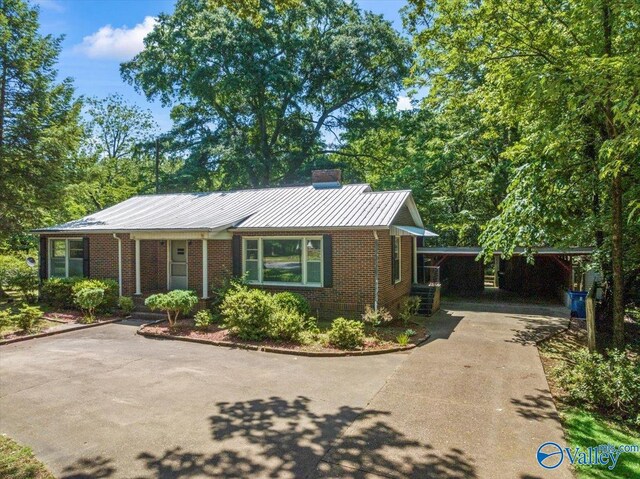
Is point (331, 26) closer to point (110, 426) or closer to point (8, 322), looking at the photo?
point (8, 322)

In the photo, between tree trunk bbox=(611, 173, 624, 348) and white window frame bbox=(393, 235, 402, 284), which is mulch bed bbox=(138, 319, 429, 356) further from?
tree trunk bbox=(611, 173, 624, 348)

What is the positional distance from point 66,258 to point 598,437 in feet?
57.5

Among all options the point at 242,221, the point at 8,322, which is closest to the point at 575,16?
the point at 242,221

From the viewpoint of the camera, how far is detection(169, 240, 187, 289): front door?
14.9 metres

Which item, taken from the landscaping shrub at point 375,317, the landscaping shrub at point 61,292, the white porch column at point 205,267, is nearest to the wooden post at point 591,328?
the landscaping shrub at point 375,317

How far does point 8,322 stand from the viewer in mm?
10578

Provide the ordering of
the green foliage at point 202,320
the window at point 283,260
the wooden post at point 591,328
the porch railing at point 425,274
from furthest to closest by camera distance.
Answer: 1. the porch railing at point 425,274
2. the window at point 283,260
3. the green foliage at point 202,320
4. the wooden post at point 591,328

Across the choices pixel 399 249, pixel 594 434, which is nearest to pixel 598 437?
pixel 594 434

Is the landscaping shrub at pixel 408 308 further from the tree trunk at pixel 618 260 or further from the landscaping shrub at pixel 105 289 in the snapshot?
the landscaping shrub at pixel 105 289

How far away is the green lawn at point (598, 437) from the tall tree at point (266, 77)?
2348 centimetres

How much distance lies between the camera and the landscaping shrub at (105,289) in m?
13.4

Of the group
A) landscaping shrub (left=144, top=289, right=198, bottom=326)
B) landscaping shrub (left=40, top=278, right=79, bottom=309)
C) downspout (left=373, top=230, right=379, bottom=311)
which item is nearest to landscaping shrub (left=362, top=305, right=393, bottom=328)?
downspout (left=373, top=230, right=379, bottom=311)

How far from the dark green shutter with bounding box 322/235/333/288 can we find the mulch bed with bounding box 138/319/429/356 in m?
2.22

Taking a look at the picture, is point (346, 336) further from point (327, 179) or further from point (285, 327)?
point (327, 179)
